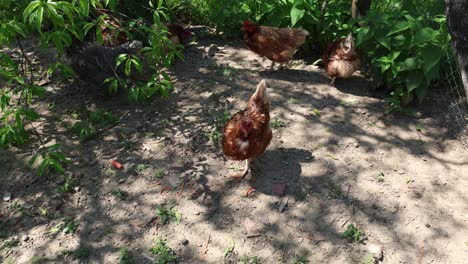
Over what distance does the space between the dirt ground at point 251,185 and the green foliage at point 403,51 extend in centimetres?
31

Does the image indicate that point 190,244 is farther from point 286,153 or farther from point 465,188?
point 465,188

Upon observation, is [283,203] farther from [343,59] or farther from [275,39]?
[275,39]

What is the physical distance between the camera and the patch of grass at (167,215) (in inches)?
138

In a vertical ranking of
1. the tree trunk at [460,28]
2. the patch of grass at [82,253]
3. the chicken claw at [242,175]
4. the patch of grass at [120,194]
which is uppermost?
the tree trunk at [460,28]

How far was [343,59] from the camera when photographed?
484cm

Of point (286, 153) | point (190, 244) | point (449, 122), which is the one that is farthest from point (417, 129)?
point (190, 244)

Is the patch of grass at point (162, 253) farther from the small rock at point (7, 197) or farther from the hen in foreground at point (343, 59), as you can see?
the hen in foreground at point (343, 59)

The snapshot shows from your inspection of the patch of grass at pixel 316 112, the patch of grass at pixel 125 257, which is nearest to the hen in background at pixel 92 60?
the patch of grass at pixel 125 257

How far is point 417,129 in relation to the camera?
14.6 feet

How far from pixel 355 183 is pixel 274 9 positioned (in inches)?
111

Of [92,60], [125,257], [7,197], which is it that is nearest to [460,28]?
[125,257]

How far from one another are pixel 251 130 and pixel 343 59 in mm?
2025

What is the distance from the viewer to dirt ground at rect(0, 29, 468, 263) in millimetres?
Result: 3314

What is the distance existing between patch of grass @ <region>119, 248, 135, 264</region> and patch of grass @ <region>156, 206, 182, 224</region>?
1.33ft
